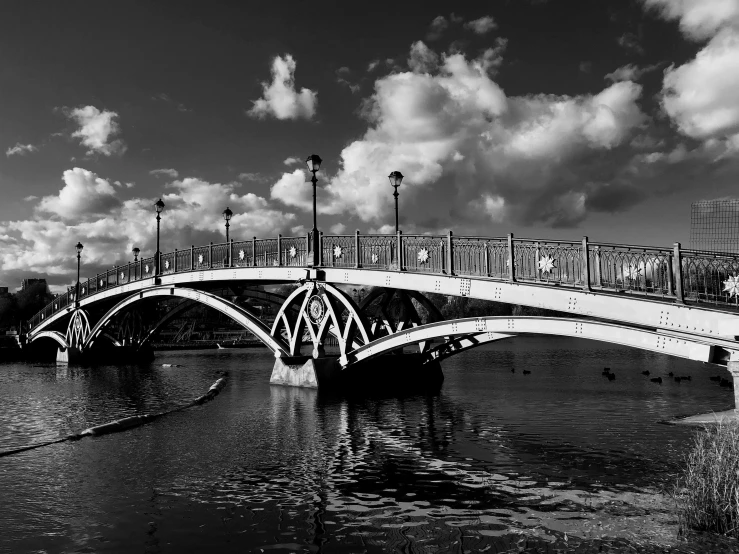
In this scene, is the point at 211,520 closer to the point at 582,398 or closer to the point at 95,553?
the point at 95,553

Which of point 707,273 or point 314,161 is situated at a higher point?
point 314,161

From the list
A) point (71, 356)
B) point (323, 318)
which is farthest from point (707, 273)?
point (71, 356)

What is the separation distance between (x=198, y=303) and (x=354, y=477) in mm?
33443

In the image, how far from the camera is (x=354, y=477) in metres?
12.4

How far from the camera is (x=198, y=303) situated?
4334cm

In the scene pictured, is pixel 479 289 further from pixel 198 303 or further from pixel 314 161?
pixel 198 303

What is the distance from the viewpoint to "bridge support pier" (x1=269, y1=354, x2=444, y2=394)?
28516 mm

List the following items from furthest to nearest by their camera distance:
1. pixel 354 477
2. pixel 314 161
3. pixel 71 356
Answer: pixel 71 356
pixel 314 161
pixel 354 477

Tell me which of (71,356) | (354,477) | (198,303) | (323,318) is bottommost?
(354,477)

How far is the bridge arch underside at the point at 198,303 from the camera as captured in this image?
31522 millimetres

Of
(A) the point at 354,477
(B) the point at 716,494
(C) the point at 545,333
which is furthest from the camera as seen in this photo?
(C) the point at 545,333

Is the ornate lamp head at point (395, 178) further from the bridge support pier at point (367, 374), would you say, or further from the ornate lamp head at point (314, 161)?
the bridge support pier at point (367, 374)

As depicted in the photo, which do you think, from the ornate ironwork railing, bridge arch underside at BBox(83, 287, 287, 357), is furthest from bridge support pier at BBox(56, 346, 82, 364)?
the ornate ironwork railing

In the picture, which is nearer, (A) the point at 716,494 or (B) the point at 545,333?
(A) the point at 716,494
